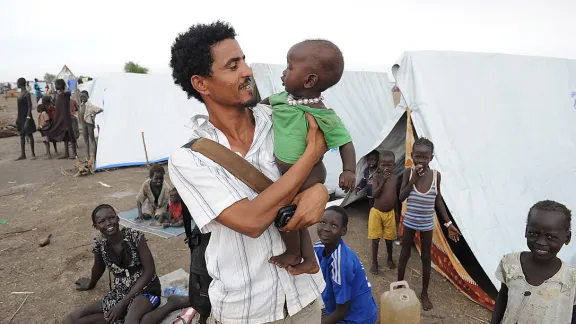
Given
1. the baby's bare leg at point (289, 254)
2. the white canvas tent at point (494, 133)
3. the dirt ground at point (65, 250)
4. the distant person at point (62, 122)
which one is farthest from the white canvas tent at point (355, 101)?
the distant person at point (62, 122)

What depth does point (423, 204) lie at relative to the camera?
308cm

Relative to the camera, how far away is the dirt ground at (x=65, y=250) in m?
3.17

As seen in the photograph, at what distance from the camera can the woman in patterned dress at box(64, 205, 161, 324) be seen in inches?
104

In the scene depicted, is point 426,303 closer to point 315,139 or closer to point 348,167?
point 348,167

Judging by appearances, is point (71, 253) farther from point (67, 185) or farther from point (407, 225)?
point (407, 225)

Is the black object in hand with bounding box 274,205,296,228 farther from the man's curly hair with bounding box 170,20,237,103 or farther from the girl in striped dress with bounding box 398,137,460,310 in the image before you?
the girl in striped dress with bounding box 398,137,460,310

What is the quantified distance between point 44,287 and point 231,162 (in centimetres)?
351

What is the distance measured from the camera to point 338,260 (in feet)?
7.39

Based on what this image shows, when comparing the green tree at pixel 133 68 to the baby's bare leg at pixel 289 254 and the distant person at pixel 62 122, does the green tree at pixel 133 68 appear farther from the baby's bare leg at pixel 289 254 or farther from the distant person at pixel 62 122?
the baby's bare leg at pixel 289 254

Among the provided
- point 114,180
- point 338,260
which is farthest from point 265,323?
point 114,180

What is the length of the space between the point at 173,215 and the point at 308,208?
13.8ft

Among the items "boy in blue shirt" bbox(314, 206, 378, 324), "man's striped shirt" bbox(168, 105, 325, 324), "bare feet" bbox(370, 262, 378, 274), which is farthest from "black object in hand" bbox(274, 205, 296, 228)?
"bare feet" bbox(370, 262, 378, 274)

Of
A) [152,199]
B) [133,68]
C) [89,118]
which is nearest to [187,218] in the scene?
[152,199]

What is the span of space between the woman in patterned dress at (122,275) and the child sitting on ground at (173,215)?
207 centimetres
